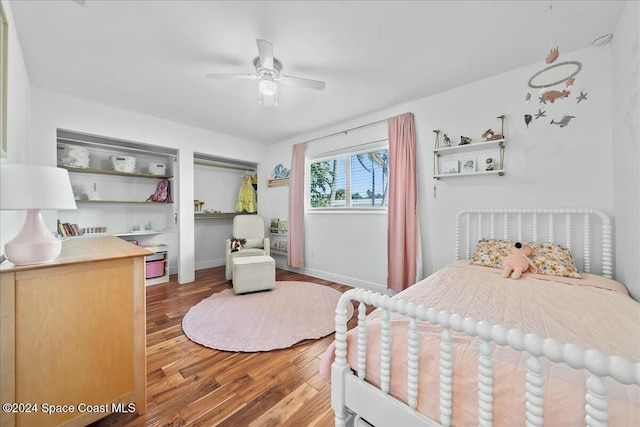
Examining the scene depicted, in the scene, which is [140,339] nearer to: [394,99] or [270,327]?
[270,327]

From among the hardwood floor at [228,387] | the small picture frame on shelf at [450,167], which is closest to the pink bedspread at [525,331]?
the hardwood floor at [228,387]

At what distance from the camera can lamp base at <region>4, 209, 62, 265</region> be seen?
1.06 meters

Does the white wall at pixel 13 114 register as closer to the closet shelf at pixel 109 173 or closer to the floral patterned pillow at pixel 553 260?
the closet shelf at pixel 109 173

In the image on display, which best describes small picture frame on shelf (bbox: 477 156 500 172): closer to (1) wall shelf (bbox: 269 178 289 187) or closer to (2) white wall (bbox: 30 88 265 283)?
(1) wall shelf (bbox: 269 178 289 187)

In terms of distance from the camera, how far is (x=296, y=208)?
4152 millimetres

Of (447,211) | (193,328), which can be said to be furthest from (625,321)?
(193,328)

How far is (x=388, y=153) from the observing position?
312cm

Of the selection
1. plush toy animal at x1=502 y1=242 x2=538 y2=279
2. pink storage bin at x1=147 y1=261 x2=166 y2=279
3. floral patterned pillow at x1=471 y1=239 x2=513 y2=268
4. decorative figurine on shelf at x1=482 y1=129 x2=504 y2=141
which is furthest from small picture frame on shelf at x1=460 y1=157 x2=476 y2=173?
pink storage bin at x1=147 y1=261 x2=166 y2=279

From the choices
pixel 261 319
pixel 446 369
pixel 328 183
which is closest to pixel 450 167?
pixel 328 183

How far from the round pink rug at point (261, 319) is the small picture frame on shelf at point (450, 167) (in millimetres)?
1871

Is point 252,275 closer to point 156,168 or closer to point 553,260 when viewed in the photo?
point 156,168

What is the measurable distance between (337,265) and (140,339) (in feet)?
8.86

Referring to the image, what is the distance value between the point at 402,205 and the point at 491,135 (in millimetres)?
1095

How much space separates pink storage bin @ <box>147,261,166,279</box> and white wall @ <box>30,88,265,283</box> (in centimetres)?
33
